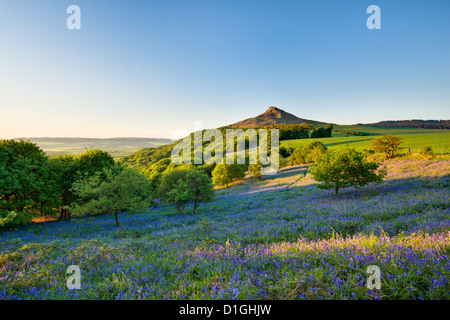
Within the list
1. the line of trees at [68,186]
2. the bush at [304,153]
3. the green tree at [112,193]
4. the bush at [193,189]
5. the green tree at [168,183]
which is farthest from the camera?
the bush at [304,153]

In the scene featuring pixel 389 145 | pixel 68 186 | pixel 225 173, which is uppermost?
pixel 389 145

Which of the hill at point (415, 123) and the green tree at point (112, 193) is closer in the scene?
the green tree at point (112, 193)

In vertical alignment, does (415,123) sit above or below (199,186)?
above

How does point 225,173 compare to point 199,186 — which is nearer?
point 199,186

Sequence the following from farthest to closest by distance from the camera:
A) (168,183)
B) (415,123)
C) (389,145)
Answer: (415,123) → (389,145) → (168,183)

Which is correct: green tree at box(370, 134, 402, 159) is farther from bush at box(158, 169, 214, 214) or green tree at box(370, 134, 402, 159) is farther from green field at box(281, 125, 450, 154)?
bush at box(158, 169, 214, 214)

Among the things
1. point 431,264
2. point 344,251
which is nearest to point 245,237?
point 344,251

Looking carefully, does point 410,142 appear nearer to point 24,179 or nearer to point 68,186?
point 68,186

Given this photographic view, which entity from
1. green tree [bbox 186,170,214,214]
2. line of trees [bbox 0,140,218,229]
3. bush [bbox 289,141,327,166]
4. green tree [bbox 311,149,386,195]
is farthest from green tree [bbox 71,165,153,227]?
bush [bbox 289,141,327,166]

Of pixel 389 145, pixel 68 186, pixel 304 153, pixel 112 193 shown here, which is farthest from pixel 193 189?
pixel 304 153

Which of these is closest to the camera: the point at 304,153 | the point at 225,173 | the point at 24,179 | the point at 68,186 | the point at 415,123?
the point at 24,179

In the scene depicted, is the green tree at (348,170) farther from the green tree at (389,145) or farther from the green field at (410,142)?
the green tree at (389,145)

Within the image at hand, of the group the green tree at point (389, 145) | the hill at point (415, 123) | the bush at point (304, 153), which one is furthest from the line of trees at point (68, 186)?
the hill at point (415, 123)

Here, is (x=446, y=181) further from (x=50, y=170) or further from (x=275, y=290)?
(x=50, y=170)
